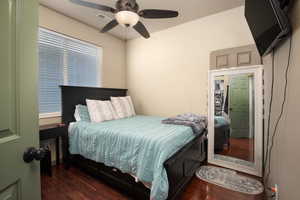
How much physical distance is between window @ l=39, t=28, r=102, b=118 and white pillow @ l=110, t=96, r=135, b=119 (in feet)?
2.30

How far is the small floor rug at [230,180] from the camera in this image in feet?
6.44

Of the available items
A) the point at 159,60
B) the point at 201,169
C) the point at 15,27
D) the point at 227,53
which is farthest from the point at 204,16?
the point at 15,27

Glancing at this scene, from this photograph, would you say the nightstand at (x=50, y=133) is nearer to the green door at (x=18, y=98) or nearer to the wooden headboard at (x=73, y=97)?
the wooden headboard at (x=73, y=97)

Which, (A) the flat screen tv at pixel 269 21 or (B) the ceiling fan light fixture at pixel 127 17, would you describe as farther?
(B) the ceiling fan light fixture at pixel 127 17

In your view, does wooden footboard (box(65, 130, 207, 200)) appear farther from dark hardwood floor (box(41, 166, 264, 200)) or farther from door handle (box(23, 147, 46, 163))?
door handle (box(23, 147, 46, 163))

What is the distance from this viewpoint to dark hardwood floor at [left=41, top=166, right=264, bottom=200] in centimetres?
183

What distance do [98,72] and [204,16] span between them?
8.36ft

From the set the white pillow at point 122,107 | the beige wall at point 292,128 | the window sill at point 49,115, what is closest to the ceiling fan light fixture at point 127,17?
the beige wall at point 292,128

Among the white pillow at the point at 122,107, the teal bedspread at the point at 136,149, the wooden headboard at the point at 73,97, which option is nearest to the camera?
the teal bedspread at the point at 136,149

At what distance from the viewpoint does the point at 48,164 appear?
7.76 ft

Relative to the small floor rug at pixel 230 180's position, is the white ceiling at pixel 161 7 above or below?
above

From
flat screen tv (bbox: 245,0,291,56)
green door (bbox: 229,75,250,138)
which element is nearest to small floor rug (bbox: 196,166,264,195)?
green door (bbox: 229,75,250,138)

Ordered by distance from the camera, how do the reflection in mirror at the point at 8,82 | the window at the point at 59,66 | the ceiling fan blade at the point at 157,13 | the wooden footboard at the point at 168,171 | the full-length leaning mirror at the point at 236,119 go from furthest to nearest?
the window at the point at 59,66
the full-length leaning mirror at the point at 236,119
the ceiling fan blade at the point at 157,13
the wooden footboard at the point at 168,171
the reflection in mirror at the point at 8,82

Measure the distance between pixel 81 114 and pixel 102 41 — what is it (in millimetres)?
1850
